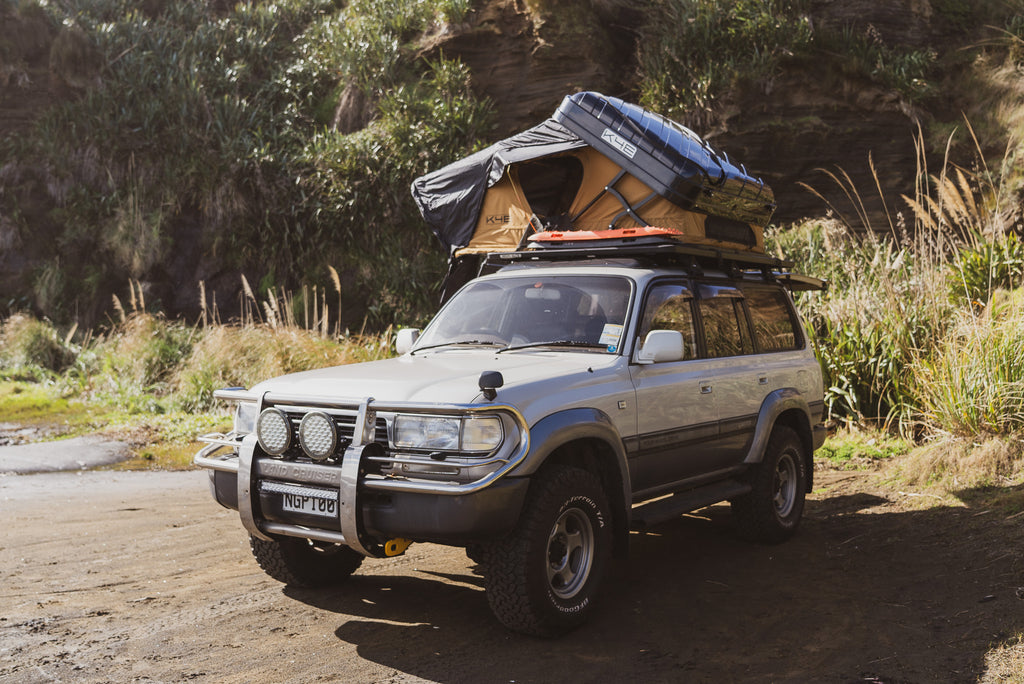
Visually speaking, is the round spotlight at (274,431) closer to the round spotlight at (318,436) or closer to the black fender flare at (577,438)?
the round spotlight at (318,436)

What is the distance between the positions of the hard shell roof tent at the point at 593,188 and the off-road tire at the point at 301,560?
3.18 metres

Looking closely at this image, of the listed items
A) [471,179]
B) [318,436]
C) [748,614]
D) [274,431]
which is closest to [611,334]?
[748,614]

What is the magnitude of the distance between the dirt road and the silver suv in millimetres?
316

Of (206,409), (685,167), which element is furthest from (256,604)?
(206,409)

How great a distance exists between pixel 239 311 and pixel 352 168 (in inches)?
157

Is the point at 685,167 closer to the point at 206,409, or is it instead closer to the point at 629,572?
the point at 629,572

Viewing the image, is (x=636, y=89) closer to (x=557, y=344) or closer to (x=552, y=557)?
(x=557, y=344)

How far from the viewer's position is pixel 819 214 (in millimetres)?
16938

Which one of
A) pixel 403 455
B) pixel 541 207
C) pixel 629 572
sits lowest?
pixel 629 572

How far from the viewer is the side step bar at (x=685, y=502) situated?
204 inches

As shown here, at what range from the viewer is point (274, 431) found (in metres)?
4.68

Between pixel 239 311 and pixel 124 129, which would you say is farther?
pixel 124 129

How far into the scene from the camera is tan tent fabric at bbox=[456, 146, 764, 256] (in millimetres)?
7609

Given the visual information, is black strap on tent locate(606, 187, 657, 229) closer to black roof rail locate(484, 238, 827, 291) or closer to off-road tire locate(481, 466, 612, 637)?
black roof rail locate(484, 238, 827, 291)
